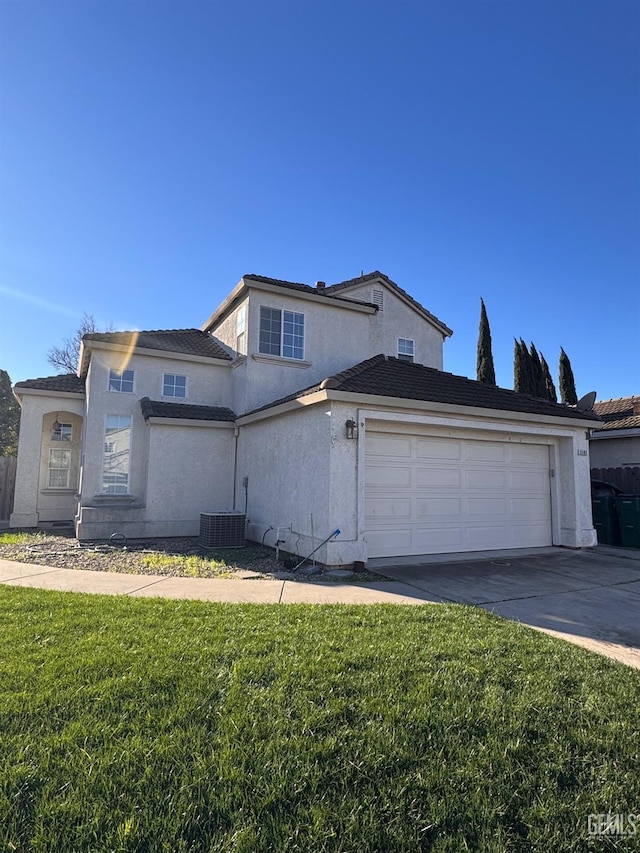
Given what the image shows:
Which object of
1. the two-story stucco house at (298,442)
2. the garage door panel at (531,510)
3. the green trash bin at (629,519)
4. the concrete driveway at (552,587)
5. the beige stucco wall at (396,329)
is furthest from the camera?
the beige stucco wall at (396,329)

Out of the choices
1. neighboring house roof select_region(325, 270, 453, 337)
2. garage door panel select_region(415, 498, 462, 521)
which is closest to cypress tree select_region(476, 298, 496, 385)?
neighboring house roof select_region(325, 270, 453, 337)

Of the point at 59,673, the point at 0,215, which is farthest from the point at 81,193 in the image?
the point at 59,673

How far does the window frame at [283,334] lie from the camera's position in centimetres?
1297

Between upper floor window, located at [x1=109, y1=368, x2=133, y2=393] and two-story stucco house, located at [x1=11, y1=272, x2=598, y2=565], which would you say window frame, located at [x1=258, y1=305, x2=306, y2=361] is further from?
upper floor window, located at [x1=109, y1=368, x2=133, y2=393]

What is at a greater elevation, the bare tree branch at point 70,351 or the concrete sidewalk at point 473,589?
the bare tree branch at point 70,351

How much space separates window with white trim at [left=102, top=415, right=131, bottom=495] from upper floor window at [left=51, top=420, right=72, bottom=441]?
16.3ft

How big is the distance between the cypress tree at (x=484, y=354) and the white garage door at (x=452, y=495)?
64.0ft

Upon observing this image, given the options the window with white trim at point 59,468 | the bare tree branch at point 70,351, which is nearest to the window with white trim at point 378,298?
the window with white trim at point 59,468

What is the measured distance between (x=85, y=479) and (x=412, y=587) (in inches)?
372

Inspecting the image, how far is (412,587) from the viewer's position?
7.09 metres

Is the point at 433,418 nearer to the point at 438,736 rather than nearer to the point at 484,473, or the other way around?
the point at 484,473

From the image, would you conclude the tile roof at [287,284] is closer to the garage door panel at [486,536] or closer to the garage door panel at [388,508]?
the garage door panel at [388,508]

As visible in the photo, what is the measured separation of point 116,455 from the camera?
12.7m

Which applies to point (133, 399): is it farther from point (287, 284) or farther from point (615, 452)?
point (615, 452)
